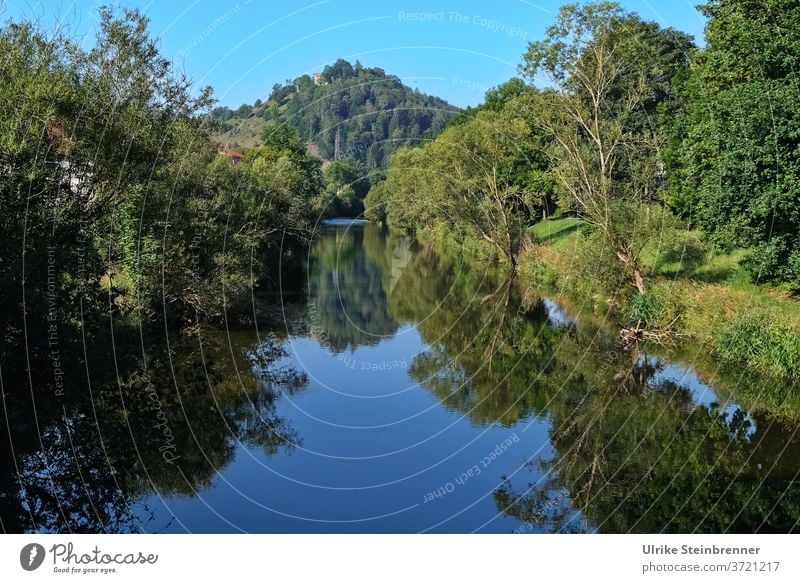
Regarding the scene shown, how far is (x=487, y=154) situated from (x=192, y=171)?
88.0 feet

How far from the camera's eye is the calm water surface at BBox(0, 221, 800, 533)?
13.1 m

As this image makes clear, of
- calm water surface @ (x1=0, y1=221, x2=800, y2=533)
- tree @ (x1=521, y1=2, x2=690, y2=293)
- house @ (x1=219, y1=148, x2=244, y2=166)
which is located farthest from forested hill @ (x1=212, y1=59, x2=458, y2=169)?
calm water surface @ (x1=0, y1=221, x2=800, y2=533)

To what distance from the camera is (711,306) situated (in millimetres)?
24328

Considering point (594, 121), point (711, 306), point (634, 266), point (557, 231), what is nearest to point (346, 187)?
point (557, 231)

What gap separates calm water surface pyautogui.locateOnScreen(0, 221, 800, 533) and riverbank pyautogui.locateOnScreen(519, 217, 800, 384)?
4.48ft

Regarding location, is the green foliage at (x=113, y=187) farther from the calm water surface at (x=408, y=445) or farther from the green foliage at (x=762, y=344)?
the green foliage at (x=762, y=344)

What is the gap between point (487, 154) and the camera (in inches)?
1988

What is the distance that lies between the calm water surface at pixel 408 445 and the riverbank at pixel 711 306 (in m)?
1.37

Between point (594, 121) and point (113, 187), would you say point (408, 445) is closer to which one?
point (113, 187)

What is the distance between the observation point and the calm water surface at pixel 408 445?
13.1 meters

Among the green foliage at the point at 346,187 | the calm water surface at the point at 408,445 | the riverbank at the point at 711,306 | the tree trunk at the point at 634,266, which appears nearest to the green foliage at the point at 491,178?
the riverbank at the point at 711,306

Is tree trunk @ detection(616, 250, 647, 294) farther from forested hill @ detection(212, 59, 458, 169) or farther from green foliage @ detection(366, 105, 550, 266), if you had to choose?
forested hill @ detection(212, 59, 458, 169)

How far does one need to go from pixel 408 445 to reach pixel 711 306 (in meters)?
12.5
